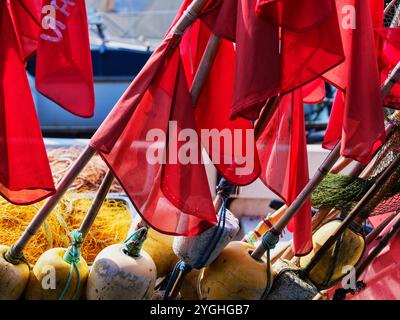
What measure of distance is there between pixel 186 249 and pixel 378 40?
123cm

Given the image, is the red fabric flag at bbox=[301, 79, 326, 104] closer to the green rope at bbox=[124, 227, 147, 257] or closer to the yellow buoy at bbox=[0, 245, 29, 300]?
the green rope at bbox=[124, 227, 147, 257]

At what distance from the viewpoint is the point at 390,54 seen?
11.0 feet

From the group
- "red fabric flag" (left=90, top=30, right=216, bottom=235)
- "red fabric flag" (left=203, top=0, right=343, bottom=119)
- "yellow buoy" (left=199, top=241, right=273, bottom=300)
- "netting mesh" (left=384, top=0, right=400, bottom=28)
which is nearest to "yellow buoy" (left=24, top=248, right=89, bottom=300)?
"red fabric flag" (left=90, top=30, right=216, bottom=235)

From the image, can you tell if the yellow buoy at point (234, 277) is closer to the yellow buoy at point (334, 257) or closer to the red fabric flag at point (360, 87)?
the yellow buoy at point (334, 257)

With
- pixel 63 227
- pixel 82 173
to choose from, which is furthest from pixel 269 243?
pixel 82 173

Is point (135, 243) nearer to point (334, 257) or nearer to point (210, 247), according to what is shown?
point (210, 247)

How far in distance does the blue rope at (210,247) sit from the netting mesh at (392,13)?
1.16m

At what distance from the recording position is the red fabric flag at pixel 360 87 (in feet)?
9.78

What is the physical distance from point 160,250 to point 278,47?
43.8 inches

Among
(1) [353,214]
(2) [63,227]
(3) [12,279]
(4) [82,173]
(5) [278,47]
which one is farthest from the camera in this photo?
(4) [82,173]

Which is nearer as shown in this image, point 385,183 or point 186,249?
point 186,249

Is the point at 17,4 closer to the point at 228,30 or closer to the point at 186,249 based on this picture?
the point at 228,30

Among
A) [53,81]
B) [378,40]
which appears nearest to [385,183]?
[378,40]

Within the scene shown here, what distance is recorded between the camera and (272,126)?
11.4 ft
